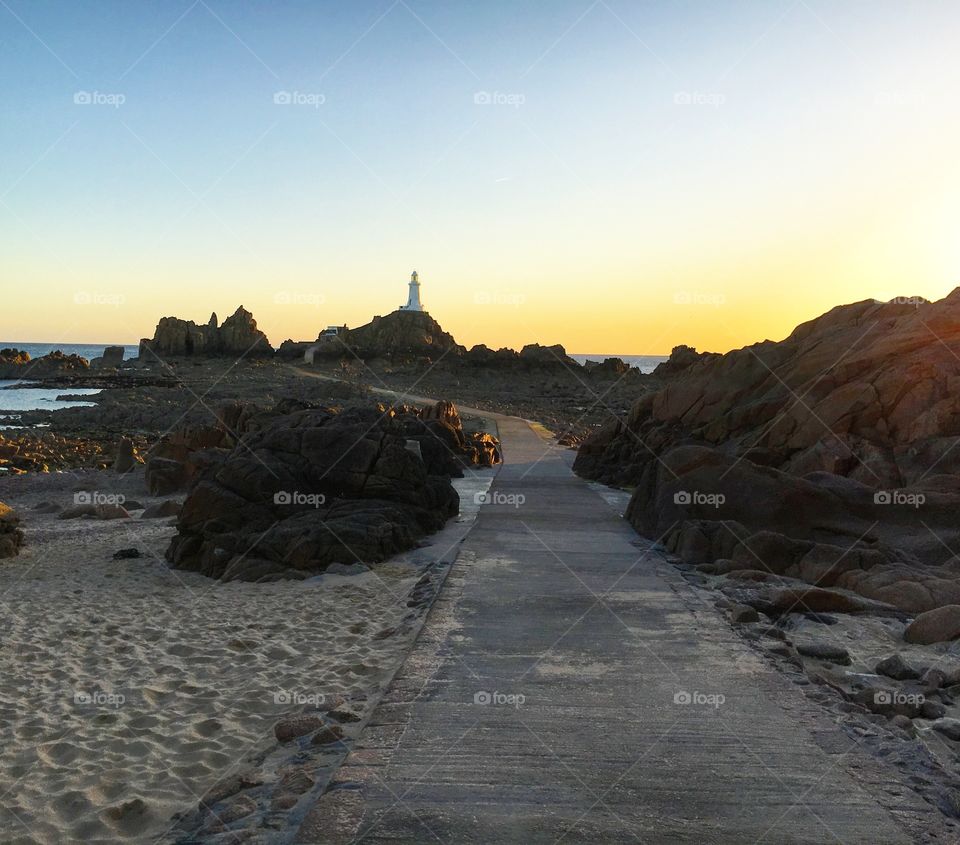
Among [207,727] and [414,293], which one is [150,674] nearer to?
[207,727]

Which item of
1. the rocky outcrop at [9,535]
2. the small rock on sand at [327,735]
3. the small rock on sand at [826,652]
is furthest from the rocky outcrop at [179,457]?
the small rock on sand at [826,652]

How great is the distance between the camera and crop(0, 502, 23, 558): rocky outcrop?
11.8 meters

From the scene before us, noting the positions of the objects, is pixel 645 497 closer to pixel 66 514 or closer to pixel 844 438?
pixel 844 438

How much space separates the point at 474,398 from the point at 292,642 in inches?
1728

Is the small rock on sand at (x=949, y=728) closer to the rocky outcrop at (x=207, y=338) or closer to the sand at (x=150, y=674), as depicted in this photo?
the sand at (x=150, y=674)

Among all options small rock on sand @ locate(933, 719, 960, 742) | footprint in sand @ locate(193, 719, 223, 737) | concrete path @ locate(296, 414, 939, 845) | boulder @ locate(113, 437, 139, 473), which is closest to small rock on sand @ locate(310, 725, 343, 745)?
concrete path @ locate(296, 414, 939, 845)

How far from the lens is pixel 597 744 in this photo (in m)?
4.82

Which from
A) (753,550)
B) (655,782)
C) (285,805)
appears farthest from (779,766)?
(753,550)

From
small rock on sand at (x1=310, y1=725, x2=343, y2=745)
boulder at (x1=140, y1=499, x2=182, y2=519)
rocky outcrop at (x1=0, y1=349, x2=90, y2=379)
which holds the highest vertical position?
rocky outcrop at (x1=0, y1=349, x2=90, y2=379)

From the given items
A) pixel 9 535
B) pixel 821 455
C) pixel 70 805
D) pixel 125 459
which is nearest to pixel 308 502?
pixel 9 535

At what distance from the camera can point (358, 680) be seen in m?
6.51

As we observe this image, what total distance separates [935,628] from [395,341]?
75.6 meters

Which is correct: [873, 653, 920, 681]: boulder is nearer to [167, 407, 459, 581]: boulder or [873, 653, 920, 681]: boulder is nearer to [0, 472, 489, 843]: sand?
[0, 472, 489, 843]: sand

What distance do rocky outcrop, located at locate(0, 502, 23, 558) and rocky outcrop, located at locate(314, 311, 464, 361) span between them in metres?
64.2
